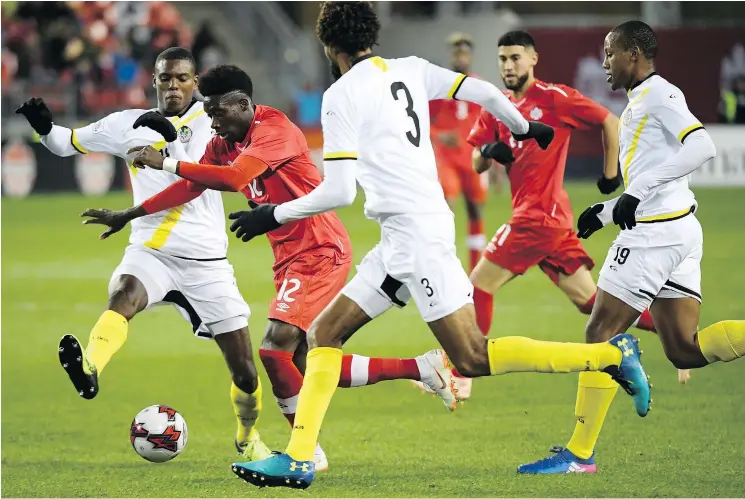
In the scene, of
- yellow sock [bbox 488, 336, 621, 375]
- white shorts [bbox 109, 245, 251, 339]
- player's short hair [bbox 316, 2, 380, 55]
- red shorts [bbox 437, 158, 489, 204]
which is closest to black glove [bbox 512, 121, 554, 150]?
player's short hair [bbox 316, 2, 380, 55]

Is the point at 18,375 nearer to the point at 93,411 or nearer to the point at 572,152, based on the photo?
the point at 93,411

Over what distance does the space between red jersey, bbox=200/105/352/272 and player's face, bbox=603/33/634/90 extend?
5.47 feet

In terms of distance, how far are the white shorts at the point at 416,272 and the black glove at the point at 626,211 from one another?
0.87 m

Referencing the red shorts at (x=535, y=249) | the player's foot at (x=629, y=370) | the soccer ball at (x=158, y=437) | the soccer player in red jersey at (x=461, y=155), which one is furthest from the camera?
the soccer player in red jersey at (x=461, y=155)

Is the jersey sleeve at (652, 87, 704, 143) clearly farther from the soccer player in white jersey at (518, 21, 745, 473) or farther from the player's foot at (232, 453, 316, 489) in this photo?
the player's foot at (232, 453, 316, 489)

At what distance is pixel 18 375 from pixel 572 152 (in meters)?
18.0

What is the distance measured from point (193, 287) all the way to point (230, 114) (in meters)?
1.19

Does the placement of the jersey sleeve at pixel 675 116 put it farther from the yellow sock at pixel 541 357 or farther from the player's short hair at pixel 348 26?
the player's short hair at pixel 348 26

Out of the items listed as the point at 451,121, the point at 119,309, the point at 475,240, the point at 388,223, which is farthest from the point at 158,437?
Result: the point at 451,121

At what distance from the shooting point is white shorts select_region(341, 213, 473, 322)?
591 cm

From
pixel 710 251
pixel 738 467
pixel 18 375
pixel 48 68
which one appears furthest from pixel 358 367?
pixel 48 68

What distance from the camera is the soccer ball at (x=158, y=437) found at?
6.99 m

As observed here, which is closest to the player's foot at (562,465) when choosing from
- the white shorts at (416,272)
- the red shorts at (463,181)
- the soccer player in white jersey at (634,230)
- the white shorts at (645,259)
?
the soccer player in white jersey at (634,230)

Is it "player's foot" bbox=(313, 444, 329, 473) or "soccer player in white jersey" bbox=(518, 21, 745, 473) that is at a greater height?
"soccer player in white jersey" bbox=(518, 21, 745, 473)
